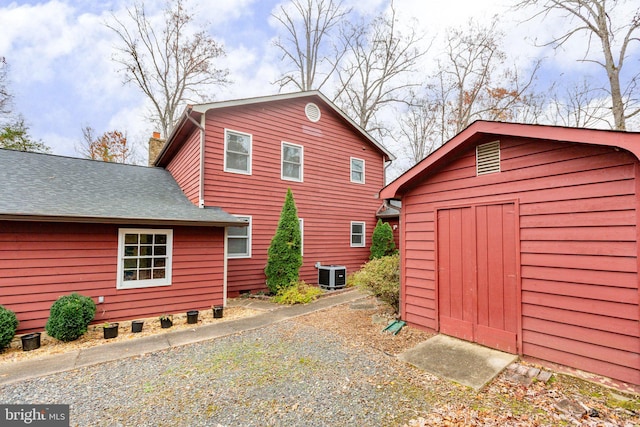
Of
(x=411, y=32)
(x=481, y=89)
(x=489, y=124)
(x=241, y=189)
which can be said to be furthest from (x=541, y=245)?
(x=411, y=32)

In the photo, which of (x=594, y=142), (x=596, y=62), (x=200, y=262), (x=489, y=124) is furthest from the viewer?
(x=596, y=62)

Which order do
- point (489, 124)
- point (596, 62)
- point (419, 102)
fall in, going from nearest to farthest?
point (489, 124) → point (596, 62) → point (419, 102)

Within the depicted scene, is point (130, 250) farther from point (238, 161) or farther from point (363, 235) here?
point (363, 235)

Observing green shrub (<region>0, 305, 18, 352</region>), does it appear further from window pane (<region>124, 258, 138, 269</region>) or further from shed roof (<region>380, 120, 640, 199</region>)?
shed roof (<region>380, 120, 640, 199</region>)

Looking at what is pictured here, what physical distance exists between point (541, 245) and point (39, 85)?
948 inches

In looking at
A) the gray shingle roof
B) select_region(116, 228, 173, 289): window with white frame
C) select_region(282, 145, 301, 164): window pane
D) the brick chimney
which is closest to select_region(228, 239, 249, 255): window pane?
the gray shingle roof

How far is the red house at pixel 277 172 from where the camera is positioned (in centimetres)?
854

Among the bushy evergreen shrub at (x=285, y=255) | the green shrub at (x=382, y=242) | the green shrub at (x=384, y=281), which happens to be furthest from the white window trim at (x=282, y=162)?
the green shrub at (x=384, y=281)

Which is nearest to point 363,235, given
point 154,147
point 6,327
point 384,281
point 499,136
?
point 384,281

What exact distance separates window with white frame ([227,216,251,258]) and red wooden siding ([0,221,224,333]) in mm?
1272

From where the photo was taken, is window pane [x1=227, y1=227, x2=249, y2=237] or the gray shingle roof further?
window pane [x1=227, y1=227, x2=249, y2=237]

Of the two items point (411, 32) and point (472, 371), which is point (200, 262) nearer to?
point (472, 371)

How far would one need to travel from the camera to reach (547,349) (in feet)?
12.5

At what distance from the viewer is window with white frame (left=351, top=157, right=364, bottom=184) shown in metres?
11.9
